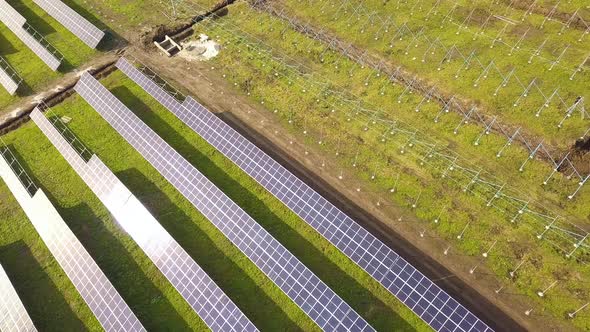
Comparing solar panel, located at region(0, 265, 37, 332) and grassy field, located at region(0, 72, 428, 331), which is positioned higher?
grassy field, located at region(0, 72, 428, 331)

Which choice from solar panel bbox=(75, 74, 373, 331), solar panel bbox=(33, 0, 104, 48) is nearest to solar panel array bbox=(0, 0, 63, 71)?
solar panel bbox=(33, 0, 104, 48)

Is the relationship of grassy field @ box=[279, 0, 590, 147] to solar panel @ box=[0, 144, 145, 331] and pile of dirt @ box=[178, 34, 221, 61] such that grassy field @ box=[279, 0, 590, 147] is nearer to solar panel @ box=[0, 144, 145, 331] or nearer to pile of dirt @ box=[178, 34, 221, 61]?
pile of dirt @ box=[178, 34, 221, 61]

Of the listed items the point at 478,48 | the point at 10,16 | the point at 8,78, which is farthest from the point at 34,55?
the point at 478,48

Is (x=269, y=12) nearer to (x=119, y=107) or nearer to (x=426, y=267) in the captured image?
(x=119, y=107)

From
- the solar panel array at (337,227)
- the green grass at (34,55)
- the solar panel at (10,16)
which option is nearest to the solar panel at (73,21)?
the green grass at (34,55)

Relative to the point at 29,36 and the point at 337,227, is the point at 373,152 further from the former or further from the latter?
the point at 29,36

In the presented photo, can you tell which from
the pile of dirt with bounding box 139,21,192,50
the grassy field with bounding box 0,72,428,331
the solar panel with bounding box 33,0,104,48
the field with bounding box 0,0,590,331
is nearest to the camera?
the grassy field with bounding box 0,72,428,331

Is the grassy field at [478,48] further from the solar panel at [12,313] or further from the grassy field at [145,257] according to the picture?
the solar panel at [12,313]
